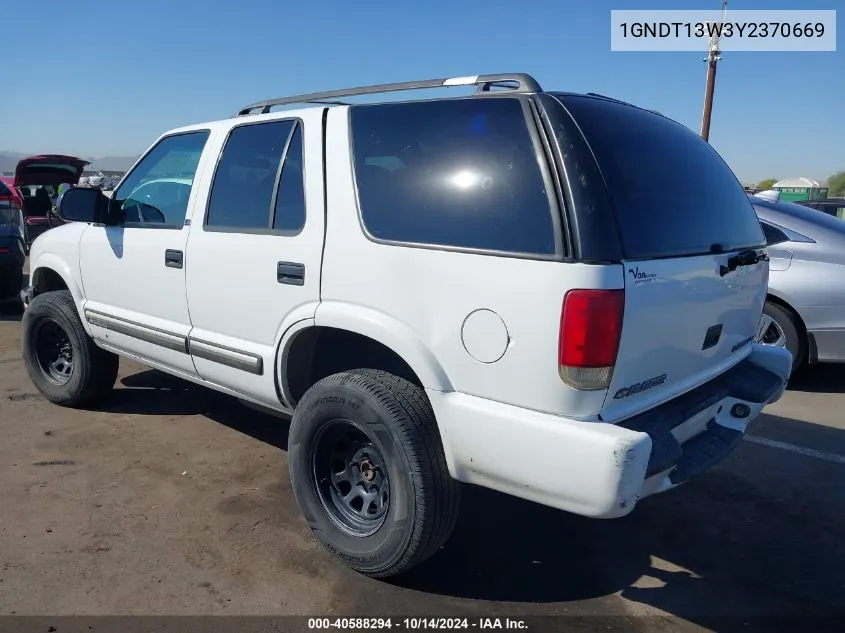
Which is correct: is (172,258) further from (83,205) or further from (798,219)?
(798,219)

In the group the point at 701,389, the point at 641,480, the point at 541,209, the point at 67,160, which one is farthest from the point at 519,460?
the point at 67,160

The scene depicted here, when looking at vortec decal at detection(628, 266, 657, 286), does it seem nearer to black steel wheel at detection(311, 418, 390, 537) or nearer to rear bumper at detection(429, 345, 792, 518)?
rear bumper at detection(429, 345, 792, 518)

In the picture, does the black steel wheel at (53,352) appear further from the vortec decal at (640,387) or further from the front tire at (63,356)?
the vortec decal at (640,387)

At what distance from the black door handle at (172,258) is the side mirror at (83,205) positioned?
0.70m

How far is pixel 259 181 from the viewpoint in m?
3.40

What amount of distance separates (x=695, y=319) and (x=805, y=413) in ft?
10.2

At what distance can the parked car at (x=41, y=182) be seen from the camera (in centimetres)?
1231

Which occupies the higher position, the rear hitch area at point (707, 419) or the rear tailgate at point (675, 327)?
the rear tailgate at point (675, 327)

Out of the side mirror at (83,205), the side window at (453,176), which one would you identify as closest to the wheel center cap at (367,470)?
the side window at (453,176)

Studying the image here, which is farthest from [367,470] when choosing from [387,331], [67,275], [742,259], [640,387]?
[67,275]

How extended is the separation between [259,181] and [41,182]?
1142cm

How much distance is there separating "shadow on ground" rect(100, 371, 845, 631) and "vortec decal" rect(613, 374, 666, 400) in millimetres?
949

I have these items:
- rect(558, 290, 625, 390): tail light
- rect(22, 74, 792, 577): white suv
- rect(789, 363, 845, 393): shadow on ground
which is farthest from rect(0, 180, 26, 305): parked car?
rect(789, 363, 845, 393): shadow on ground

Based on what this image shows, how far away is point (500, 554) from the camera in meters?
3.11
